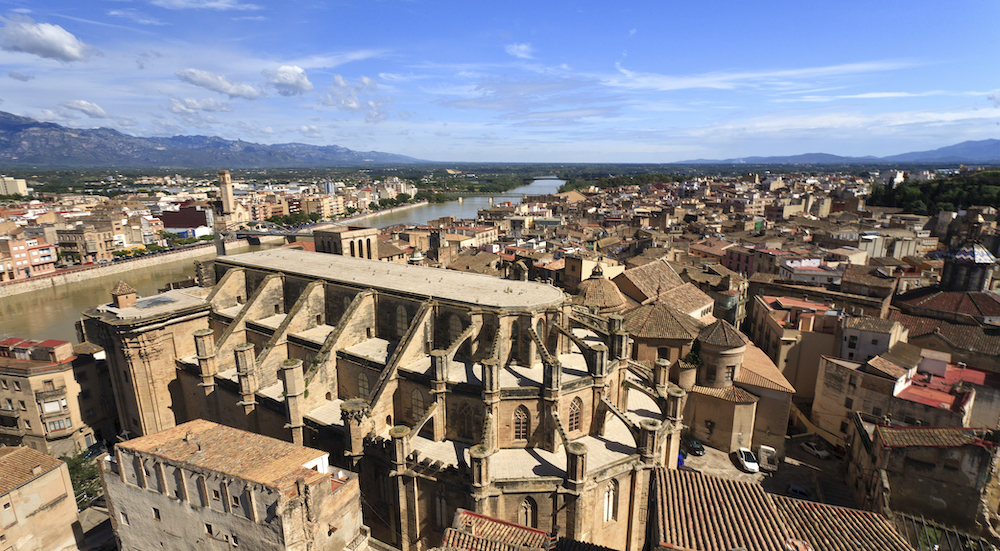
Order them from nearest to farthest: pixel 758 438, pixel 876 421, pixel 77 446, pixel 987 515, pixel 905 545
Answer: pixel 905 545
pixel 987 515
pixel 876 421
pixel 758 438
pixel 77 446

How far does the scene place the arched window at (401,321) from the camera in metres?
24.8

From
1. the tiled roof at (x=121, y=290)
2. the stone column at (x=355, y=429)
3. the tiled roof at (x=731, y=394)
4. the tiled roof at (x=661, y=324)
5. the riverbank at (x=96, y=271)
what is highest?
the tiled roof at (x=121, y=290)

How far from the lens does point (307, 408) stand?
23.1 meters

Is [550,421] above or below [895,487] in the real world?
above

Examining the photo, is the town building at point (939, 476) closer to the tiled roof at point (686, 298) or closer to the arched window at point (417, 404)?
the tiled roof at point (686, 298)

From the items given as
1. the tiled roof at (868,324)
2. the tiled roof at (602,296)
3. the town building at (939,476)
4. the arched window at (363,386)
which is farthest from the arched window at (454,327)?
the tiled roof at (868,324)

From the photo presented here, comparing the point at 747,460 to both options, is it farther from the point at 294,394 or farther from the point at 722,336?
the point at 294,394

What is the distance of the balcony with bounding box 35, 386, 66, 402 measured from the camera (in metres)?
28.0

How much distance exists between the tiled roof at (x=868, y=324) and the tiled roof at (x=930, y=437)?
34.6ft

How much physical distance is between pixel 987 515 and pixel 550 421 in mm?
15845

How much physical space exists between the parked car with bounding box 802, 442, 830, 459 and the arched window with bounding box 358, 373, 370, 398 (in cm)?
2423

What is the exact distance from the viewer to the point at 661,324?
30109mm

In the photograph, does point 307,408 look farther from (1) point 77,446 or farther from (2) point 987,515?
(2) point 987,515

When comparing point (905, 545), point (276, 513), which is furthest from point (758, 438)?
point (276, 513)
